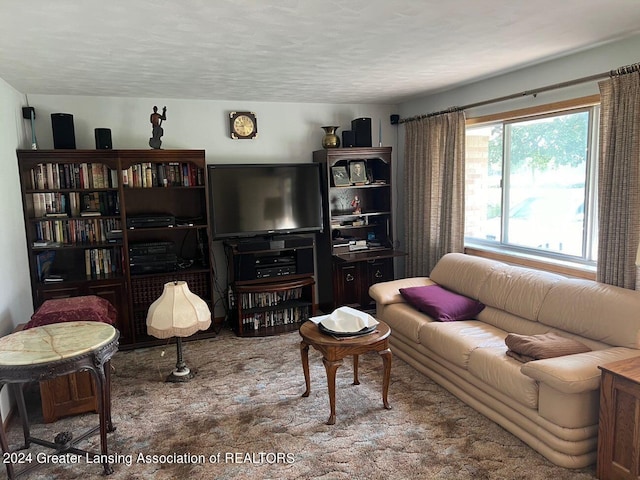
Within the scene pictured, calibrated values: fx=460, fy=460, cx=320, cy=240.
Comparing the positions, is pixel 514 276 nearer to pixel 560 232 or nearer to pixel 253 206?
pixel 560 232

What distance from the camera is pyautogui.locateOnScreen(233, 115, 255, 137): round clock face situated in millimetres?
4848

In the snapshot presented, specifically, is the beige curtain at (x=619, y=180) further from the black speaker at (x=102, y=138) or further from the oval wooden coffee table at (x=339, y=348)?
the black speaker at (x=102, y=138)

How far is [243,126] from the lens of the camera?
4.88 metres

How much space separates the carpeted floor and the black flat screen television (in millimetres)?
1438

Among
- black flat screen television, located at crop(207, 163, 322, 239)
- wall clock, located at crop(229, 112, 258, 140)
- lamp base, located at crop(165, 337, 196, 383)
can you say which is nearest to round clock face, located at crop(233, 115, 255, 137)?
wall clock, located at crop(229, 112, 258, 140)

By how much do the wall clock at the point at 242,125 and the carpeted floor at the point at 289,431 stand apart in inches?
94.3

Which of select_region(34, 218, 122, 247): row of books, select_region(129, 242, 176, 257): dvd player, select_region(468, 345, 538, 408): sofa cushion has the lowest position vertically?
select_region(468, 345, 538, 408): sofa cushion

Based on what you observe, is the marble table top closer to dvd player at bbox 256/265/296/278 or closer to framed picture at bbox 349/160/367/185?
dvd player at bbox 256/265/296/278

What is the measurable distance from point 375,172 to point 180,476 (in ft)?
12.7

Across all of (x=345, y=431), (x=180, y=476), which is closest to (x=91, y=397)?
(x=180, y=476)

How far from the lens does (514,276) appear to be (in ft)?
11.6

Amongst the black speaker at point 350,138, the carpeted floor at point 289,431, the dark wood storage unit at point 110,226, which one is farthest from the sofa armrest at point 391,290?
the black speaker at point 350,138

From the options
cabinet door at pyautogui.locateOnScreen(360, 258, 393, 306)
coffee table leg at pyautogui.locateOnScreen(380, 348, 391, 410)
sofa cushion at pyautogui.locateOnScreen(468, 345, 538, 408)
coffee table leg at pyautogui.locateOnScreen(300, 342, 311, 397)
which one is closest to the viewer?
sofa cushion at pyautogui.locateOnScreen(468, 345, 538, 408)

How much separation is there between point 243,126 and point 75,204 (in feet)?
5.94
